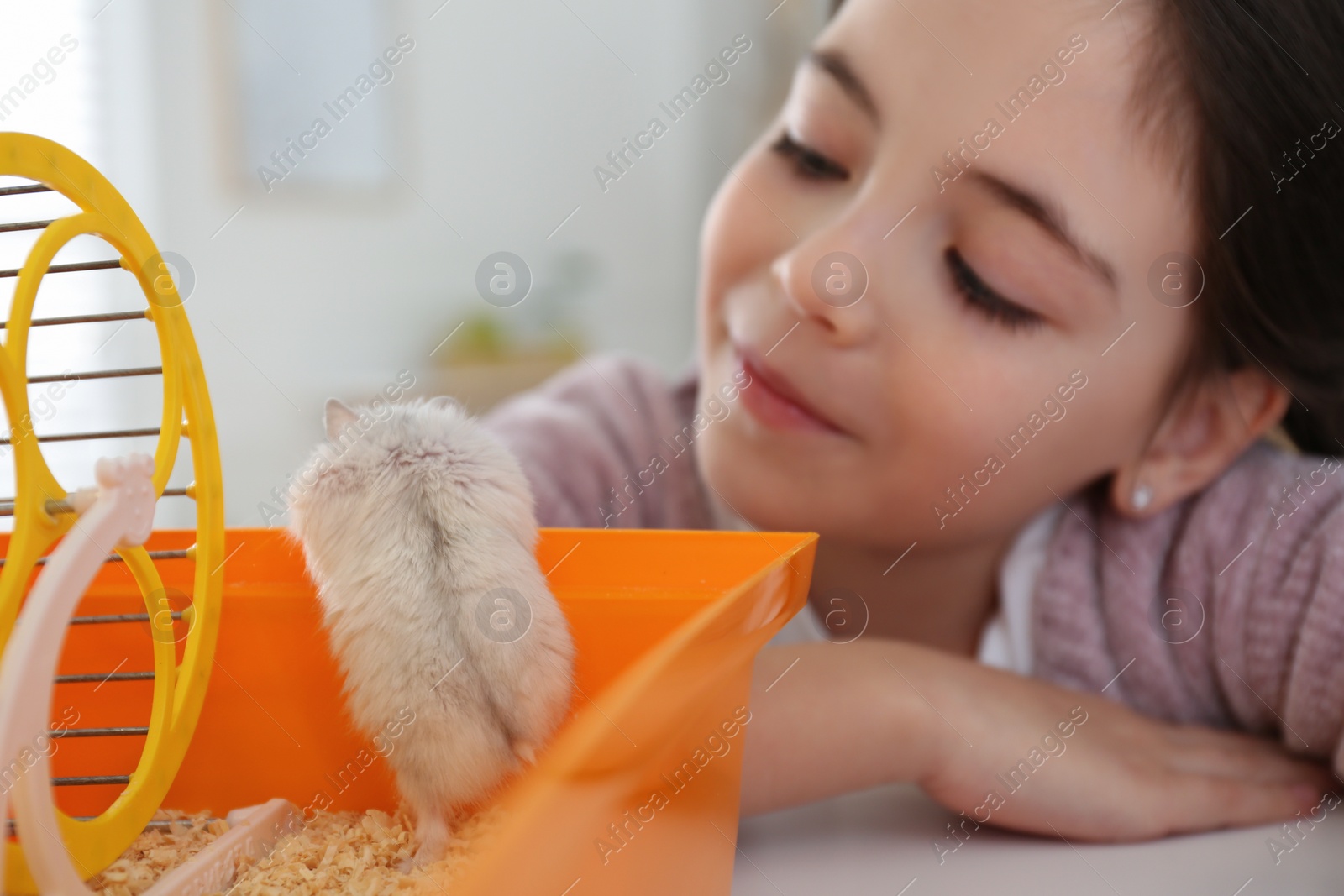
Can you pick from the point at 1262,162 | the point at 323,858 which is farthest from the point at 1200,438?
the point at 323,858

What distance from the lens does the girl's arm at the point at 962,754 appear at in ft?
2.11

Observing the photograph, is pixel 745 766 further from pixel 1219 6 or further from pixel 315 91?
pixel 315 91

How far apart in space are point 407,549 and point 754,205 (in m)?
0.57

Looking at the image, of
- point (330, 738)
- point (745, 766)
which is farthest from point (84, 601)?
point (745, 766)

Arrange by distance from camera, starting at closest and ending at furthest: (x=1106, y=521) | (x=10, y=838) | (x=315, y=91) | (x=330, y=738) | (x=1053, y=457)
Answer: (x=10, y=838) < (x=330, y=738) < (x=1053, y=457) < (x=1106, y=521) < (x=315, y=91)

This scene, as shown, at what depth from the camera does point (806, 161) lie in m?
0.91

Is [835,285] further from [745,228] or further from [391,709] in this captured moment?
[391,709]

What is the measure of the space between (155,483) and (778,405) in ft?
1.78

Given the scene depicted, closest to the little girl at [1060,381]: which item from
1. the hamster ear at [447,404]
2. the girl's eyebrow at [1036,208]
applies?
the girl's eyebrow at [1036,208]

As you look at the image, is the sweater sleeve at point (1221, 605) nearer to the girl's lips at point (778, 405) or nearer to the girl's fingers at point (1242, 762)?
the girl's fingers at point (1242, 762)

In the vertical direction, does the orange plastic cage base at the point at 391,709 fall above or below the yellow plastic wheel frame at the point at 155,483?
below

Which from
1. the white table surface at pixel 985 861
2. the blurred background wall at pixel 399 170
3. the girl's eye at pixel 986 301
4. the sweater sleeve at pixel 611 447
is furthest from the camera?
the blurred background wall at pixel 399 170

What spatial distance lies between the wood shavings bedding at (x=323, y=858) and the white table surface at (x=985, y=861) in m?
0.18

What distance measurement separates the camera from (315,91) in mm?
3092
